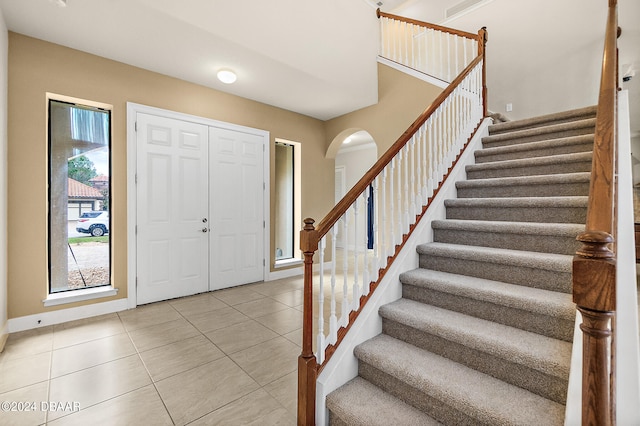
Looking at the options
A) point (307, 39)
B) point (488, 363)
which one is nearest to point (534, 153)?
point (488, 363)

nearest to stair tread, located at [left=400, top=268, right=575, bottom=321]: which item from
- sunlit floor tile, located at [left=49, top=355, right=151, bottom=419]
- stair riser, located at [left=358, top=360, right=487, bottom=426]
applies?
stair riser, located at [left=358, top=360, right=487, bottom=426]

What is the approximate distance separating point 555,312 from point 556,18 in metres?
4.69

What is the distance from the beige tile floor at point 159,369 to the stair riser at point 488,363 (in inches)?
32.9

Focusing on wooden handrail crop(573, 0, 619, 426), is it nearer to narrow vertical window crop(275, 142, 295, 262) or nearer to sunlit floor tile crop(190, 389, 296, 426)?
sunlit floor tile crop(190, 389, 296, 426)

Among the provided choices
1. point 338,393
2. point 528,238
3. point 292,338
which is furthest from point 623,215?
point 292,338

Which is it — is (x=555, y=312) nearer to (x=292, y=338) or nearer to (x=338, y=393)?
(x=338, y=393)

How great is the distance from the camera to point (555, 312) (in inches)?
55.1

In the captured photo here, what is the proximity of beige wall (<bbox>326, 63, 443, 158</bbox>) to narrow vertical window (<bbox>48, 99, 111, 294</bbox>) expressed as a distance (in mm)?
3450

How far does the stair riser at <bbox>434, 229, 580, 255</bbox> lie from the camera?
1.78 m

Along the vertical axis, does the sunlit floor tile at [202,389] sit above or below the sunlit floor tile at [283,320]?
below

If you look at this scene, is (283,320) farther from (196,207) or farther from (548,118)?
(548,118)

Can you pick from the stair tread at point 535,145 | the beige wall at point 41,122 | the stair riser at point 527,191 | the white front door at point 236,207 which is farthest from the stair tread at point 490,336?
the beige wall at point 41,122

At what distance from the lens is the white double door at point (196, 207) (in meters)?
3.38

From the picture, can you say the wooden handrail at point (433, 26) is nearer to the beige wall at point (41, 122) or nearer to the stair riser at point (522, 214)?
the stair riser at point (522, 214)
